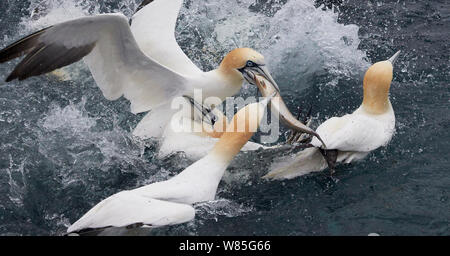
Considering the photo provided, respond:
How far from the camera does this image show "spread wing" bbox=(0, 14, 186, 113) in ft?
19.9

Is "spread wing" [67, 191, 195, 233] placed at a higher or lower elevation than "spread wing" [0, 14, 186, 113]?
lower

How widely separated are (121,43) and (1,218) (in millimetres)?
1784

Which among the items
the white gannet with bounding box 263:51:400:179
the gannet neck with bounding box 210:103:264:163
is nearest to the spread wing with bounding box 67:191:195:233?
the gannet neck with bounding box 210:103:264:163

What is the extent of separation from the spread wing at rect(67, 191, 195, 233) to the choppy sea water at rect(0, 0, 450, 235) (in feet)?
1.73

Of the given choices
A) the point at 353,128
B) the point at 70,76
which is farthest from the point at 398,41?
the point at 70,76

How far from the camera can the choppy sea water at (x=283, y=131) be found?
5957mm

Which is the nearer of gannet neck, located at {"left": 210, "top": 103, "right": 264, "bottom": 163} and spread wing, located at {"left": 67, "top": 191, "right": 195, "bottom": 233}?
spread wing, located at {"left": 67, "top": 191, "right": 195, "bottom": 233}

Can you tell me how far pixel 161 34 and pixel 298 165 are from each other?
2.07 metres

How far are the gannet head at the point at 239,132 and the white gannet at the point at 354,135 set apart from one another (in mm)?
592

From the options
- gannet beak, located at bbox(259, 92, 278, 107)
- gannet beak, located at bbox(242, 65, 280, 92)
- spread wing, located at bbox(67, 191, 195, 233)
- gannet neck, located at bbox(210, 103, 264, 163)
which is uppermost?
gannet beak, located at bbox(259, 92, 278, 107)

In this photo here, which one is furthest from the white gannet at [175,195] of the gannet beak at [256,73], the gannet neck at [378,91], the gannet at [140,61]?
the gannet neck at [378,91]

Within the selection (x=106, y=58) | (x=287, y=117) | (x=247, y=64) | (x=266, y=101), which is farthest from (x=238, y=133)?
(x=106, y=58)

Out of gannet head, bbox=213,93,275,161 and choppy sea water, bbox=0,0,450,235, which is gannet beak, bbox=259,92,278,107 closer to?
gannet head, bbox=213,93,275,161

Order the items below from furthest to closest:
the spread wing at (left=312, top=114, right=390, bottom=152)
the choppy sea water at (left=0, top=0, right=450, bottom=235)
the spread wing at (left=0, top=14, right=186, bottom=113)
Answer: the spread wing at (left=312, top=114, right=390, bottom=152) → the spread wing at (left=0, top=14, right=186, bottom=113) → the choppy sea water at (left=0, top=0, right=450, bottom=235)
